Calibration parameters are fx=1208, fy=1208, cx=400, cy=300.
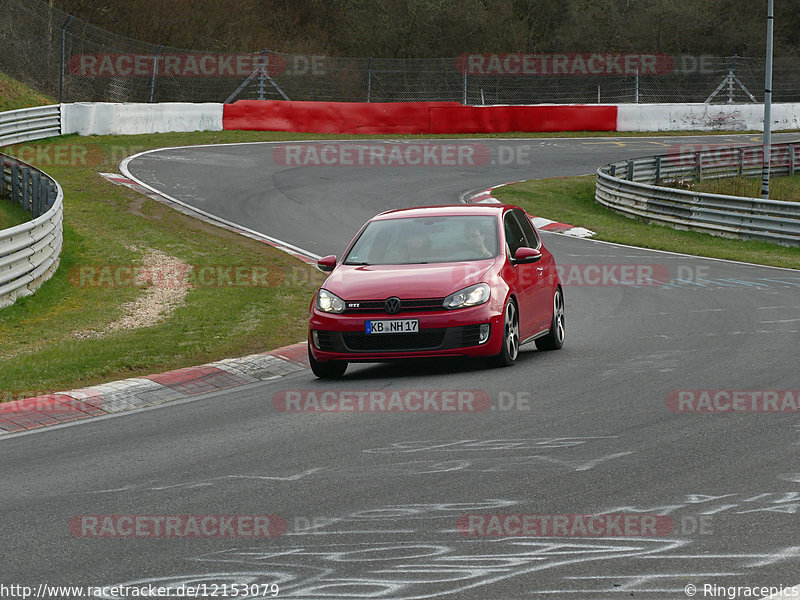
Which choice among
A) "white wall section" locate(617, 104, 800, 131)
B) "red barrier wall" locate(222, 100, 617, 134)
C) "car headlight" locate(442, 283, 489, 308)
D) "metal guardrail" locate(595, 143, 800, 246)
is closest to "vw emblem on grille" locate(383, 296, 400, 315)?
"car headlight" locate(442, 283, 489, 308)

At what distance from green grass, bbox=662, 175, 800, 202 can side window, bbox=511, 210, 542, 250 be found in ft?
68.3

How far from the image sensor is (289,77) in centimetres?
4466

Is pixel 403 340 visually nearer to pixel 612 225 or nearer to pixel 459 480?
pixel 459 480

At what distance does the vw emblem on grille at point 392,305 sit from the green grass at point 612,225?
1292cm

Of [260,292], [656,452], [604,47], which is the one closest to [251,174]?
[260,292]

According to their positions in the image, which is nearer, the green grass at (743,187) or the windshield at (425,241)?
the windshield at (425,241)

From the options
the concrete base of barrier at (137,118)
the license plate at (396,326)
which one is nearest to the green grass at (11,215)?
the concrete base of barrier at (137,118)

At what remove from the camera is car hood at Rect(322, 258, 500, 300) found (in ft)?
36.0

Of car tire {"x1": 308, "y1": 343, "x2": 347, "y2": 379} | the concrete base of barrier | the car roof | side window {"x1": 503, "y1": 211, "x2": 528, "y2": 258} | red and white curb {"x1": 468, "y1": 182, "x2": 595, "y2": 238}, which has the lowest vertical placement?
car tire {"x1": 308, "y1": 343, "x2": 347, "y2": 379}

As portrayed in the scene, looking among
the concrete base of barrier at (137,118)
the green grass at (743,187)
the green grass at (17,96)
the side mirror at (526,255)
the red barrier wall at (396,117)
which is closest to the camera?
the side mirror at (526,255)

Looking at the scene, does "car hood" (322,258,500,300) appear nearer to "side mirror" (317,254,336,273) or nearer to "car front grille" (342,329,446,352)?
"side mirror" (317,254,336,273)

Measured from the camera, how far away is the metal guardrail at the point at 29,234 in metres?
16.0

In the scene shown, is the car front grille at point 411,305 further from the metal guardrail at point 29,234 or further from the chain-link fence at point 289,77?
the chain-link fence at point 289,77

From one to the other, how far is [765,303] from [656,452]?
919 cm
